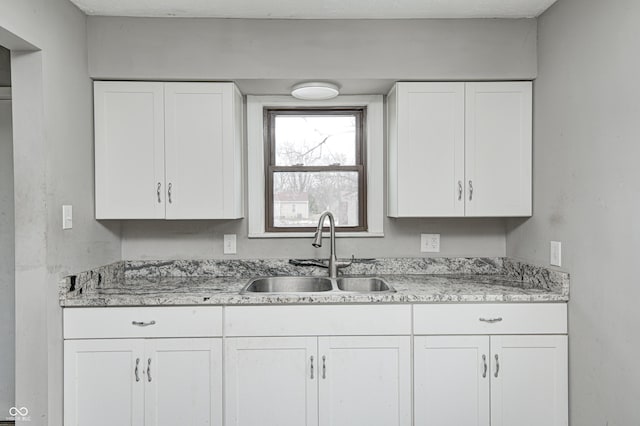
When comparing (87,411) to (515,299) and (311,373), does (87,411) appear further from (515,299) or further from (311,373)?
(515,299)

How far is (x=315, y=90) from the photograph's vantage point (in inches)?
94.1

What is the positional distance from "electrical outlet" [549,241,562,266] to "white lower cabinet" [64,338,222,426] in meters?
1.81

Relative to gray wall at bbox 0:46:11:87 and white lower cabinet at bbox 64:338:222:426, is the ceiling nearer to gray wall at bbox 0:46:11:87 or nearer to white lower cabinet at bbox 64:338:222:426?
gray wall at bbox 0:46:11:87

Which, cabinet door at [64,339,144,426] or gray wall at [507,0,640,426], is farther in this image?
cabinet door at [64,339,144,426]

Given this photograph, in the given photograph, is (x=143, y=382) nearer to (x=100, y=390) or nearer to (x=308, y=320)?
(x=100, y=390)

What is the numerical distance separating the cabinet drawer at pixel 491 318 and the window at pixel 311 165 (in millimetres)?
775

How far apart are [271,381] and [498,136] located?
6.10 ft

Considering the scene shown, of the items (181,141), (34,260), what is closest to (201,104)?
(181,141)

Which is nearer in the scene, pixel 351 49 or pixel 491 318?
pixel 491 318

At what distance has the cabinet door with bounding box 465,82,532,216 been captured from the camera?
7.68 ft

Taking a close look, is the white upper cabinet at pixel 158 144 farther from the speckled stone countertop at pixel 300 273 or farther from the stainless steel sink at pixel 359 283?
the stainless steel sink at pixel 359 283

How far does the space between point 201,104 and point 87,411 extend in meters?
1.72

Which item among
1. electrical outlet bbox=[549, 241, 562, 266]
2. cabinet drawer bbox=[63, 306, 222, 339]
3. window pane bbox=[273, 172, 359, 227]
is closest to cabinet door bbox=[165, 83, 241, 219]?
window pane bbox=[273, 172, 359, 227]

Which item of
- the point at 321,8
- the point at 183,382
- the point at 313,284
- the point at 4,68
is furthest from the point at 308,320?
the point at 4,68
